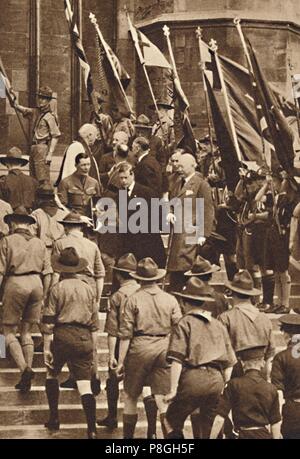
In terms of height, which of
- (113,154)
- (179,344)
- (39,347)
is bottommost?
(39,347)

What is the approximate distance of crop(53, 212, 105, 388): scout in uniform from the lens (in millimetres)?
12375

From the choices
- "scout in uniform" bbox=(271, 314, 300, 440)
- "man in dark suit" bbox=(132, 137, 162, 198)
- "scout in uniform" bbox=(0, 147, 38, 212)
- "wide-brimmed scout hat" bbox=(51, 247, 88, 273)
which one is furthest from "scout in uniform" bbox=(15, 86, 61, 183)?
"scout in uniform" bbox=(271, 314, 300, 440)

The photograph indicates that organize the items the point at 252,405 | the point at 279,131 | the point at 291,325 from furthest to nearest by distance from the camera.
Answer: the point at 279,131
the point at 291,325
the point at 252,405

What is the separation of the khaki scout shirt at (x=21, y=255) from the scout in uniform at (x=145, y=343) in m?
1.23

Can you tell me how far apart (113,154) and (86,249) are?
2.53 meters

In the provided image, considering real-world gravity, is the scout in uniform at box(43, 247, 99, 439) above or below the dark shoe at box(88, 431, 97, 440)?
above

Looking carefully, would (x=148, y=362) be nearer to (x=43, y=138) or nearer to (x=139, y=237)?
(x=139, y=237)

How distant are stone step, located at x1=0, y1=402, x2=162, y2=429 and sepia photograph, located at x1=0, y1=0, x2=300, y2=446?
13 mm

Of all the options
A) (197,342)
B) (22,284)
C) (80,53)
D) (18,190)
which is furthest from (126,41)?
(197,342)

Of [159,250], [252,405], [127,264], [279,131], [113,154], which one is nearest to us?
[252,405]

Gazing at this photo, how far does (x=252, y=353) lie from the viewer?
1102 centimetres

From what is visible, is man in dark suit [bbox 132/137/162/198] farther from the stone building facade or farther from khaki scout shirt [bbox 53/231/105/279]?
the stone building facade

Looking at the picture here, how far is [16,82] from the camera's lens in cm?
1869
